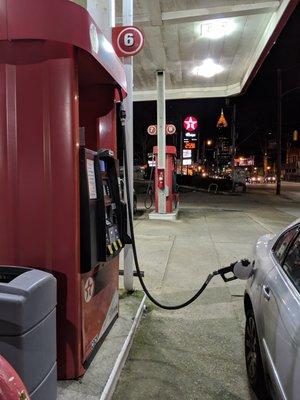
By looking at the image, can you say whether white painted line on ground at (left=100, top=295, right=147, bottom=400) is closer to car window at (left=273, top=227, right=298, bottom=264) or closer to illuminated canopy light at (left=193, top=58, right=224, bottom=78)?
car window at (left=273, top=227, right=298, bottom=264)

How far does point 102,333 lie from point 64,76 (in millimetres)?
2268

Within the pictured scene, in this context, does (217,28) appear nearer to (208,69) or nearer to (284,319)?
(208,69)

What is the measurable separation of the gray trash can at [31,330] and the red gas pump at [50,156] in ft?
2.34

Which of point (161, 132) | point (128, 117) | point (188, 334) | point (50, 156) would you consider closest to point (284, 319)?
point (50, 156)

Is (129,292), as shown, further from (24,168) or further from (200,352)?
(24,168)

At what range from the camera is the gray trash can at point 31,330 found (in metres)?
1.90

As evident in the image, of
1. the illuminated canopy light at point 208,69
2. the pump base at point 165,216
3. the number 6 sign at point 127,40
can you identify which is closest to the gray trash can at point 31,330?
the number 6 sign at point 127,40

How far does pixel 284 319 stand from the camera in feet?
7.95

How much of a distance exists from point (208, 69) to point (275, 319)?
41.0 feet

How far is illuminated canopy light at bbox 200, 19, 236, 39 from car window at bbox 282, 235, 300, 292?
26.2 ft

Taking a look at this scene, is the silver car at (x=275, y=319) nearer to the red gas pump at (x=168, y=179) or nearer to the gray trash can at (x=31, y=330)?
the gray trash can at (x=31, y=330)

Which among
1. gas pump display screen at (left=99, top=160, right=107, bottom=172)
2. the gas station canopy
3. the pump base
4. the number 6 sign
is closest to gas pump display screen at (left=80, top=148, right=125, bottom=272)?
gas pump display screen at (left=99, top=160, right=107, bottom=172)

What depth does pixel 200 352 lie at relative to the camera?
4086 mm

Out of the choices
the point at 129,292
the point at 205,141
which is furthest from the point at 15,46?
the point at 205,141
